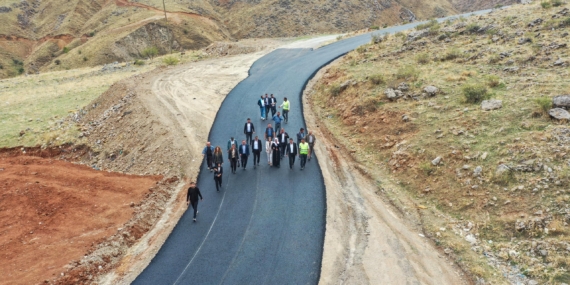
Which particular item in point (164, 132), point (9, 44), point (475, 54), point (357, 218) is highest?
point (9, 44)

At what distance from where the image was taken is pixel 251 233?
11.7 metres

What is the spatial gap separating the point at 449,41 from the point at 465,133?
13930 mm

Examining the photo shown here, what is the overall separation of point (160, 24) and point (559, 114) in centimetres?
5645

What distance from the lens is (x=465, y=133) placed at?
47.0ft

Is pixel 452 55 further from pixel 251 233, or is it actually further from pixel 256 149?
pixel 251 233

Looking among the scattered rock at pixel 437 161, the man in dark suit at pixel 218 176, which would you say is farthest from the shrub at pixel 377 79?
Result: the man in dark suit at pixel 218 176

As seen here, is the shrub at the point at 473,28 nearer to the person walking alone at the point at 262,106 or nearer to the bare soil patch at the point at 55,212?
the person walking alone at the point at 262,106

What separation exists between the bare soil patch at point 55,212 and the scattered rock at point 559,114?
15.6 m

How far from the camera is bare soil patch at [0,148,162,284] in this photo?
1062 cm

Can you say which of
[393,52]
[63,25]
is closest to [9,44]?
[63,25]

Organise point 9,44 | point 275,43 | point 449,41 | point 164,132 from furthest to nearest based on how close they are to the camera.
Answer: point 9,44 < point 275,43 < point 449,41 < point 164,132

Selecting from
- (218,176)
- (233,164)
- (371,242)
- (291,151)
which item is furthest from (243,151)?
(371,242)

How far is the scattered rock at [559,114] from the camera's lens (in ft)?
42.6

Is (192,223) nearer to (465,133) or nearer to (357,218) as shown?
(357,218)
